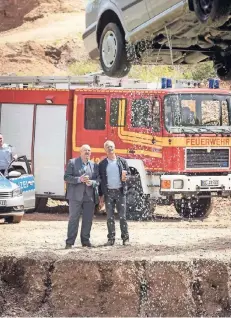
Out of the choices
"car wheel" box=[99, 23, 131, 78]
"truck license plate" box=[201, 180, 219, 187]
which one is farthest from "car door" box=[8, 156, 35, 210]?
"car wheel" box=[99, 23, 131, 78]

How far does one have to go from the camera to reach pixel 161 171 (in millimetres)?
18609

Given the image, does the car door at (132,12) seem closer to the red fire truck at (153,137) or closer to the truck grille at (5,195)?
the red fire truck at (153,137)

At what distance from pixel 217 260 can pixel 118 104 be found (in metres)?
6.09

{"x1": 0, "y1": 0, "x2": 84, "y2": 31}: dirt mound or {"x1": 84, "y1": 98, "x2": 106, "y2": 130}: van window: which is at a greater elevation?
{"x1": 0, "y1": 0, "x2": 84, "y2": 31}: dirt mound

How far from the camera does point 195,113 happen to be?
60.5ft

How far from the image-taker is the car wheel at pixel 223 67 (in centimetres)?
1491

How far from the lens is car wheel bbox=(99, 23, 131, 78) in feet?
46.3

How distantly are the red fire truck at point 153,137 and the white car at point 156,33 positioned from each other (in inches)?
122

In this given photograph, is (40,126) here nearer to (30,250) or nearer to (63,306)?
(30,250)

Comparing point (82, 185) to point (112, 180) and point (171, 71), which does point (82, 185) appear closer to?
point (112, 180)

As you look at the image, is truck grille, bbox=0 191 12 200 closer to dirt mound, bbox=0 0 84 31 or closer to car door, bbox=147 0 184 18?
car door, bbox=147 0 184 18

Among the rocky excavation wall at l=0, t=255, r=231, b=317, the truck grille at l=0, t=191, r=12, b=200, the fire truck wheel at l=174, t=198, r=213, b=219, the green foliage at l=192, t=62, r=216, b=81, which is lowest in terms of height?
the rocky excavation wall at l=0, t=255, r=231, b=317

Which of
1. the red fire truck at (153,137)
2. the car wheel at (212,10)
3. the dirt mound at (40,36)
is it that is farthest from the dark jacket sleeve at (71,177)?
the dirt mound at (40,36)

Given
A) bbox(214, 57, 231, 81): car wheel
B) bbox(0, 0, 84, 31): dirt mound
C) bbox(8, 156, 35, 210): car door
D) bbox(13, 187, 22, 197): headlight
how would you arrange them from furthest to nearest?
bbox(0, 0, 84, 31): dirt mound → bbox(8, 156, 35, 210): car door → bbox(13, 187, 22, 197): headlight → bbox(214, 57, 231, 81): car wheel
